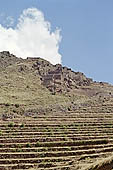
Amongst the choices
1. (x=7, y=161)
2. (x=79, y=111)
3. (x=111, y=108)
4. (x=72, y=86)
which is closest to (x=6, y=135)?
(x=7, y=161)

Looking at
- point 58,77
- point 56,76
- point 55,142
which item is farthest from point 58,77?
point 55,142

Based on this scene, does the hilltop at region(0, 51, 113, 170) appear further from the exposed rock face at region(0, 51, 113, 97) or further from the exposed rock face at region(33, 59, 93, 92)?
the exposed rock face at region(0, 51, 113, 97)

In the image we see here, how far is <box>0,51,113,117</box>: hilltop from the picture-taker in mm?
29672

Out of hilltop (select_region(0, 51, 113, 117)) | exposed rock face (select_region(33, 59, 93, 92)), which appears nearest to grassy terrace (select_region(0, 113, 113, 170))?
hilltop (select_region(0, 51, 113, 117))

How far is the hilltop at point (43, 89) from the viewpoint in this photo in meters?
29.7

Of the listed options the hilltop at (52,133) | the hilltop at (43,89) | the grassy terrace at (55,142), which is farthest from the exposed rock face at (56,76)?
the grassy terrace at (55,142)

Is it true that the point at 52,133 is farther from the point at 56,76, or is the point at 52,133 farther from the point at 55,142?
the point at 56,76

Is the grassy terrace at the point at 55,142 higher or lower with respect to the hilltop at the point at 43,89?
lower

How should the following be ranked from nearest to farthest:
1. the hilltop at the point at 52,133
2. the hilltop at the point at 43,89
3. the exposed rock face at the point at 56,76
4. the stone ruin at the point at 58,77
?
the hilltop at the point at 52,133
the hilltop at the point at 43,89
the stone ruin at the point at 58,77
the exposed rock face at the point at 56,76

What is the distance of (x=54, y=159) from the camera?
1549cm

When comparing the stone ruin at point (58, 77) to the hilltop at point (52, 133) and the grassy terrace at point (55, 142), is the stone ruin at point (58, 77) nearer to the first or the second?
the hilltop at point (52, 133)

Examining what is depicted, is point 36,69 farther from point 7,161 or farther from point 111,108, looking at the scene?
point 7,161

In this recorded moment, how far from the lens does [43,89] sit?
45938mm

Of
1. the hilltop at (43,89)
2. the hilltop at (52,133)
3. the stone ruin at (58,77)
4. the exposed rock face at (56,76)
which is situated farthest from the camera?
the exposed rock face at (56,76)
